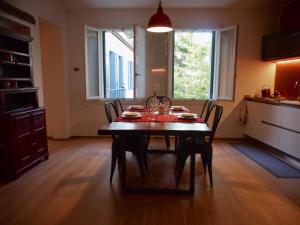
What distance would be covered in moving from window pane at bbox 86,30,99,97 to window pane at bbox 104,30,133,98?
0.80ft

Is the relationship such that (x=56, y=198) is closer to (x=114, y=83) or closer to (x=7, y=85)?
(x=7, y=85)

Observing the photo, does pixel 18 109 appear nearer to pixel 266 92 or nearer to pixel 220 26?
pixel 220 26

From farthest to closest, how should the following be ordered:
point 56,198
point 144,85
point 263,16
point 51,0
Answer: point 144,85 < point 263,16 < point 51,0 < point 56,198

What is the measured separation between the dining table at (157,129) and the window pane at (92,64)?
7.96ft

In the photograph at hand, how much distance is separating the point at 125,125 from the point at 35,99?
1.72 metres

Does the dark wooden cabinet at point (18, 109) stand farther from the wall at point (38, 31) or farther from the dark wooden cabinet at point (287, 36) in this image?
the dark wooden cabinet at point (287, 36)

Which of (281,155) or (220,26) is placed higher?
(220,26)

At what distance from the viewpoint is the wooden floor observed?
6.46 feet

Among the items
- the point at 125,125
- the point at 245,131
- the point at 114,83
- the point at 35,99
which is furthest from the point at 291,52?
the point at 35,99

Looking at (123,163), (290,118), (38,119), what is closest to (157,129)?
(123,163)

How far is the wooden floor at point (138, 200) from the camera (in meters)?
1.97

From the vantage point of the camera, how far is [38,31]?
11.7 feet

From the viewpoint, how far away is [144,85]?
4.77 meters

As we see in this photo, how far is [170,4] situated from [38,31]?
7.94 feet
